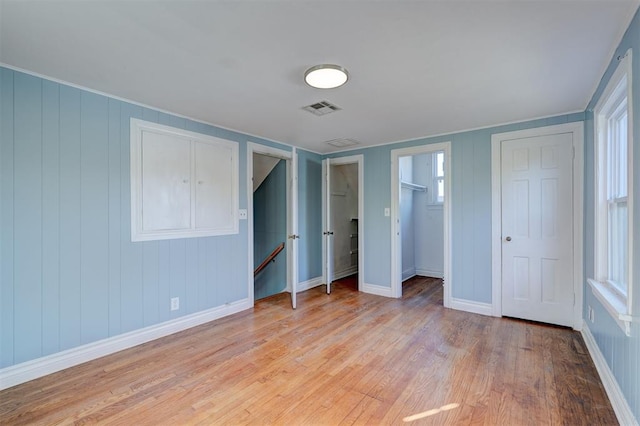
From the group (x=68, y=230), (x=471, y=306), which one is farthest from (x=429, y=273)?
(x=68, y=230)

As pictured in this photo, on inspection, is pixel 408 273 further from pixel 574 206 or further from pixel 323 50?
pixel 323 50

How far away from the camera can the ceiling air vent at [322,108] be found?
9.14ft

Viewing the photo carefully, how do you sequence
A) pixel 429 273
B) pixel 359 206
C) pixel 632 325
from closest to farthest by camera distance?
pixel 632 325, pixel 359 206, pixel 429 273

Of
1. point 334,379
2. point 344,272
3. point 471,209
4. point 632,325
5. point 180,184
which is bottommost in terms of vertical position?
point 334,379

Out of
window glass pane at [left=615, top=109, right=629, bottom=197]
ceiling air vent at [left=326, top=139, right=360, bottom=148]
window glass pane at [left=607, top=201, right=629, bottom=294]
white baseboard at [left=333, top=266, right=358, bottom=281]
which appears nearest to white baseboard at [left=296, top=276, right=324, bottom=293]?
white baseboard at [left=333, top=266, right=358, bottom=281]

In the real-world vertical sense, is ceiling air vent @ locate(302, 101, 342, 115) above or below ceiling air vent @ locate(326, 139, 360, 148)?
above

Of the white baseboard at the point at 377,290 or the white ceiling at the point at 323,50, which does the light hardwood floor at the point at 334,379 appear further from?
the white ceiling at the point at 323,50

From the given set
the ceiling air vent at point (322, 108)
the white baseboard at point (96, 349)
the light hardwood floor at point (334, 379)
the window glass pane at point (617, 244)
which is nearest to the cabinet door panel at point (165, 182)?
the white baseboard at point (96, 349)

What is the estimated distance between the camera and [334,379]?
2.19m

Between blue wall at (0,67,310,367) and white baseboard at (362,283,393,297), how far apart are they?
2.69 metres

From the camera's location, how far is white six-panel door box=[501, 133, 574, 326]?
3.10 m

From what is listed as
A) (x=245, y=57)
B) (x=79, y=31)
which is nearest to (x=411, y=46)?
(x=245, y=57)

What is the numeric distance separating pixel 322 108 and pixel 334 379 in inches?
93.0

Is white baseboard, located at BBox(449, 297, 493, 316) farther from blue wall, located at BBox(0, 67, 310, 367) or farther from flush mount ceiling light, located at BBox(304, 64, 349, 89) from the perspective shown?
blue wall, located at BBox(0, 67, 310, 367)
